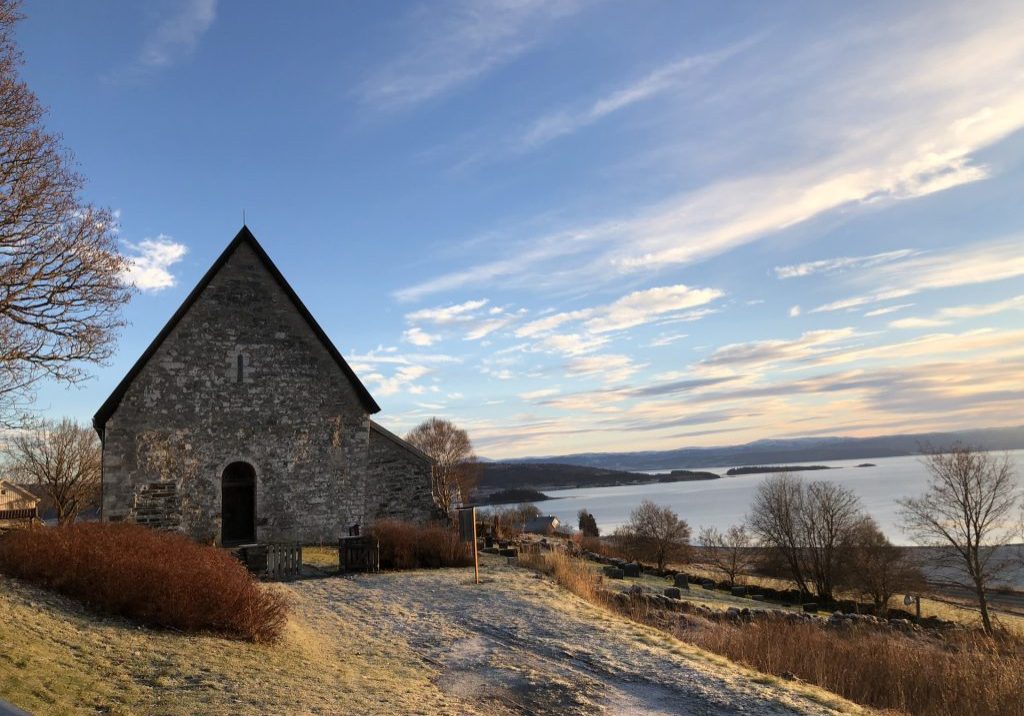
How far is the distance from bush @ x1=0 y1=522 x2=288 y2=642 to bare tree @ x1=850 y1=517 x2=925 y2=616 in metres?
33.0

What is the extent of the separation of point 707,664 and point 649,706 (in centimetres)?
221

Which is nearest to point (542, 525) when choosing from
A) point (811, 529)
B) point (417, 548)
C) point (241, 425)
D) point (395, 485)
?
point (811, 529)

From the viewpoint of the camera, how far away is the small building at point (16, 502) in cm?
5000

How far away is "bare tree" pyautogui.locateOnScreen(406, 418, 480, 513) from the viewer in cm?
5772

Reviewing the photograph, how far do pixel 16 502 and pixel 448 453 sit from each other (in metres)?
35.4

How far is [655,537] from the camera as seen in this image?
40.9 m

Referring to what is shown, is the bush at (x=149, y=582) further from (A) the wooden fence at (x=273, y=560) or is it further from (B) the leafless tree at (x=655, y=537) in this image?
(B) the leafless tree at (x=655, y=537)

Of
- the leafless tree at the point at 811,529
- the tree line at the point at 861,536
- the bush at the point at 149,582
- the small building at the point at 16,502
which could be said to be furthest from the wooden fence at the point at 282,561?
the small building at the point at 16,502

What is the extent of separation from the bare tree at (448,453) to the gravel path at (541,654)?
1713 inches

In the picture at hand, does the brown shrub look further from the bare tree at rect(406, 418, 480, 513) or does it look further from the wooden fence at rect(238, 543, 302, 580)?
the bare tree at rect(406, 418, 480, 513)

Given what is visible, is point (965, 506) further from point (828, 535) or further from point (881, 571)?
point (828, 535)

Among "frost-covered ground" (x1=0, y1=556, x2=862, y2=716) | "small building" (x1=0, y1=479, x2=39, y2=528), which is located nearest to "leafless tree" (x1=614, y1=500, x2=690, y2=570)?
"frost-covered ground" (x1=0, y1=556, x2=862, y2=716)

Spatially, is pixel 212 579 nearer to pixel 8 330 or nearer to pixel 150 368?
pixel 8 330

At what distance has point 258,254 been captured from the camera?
70.4ft
